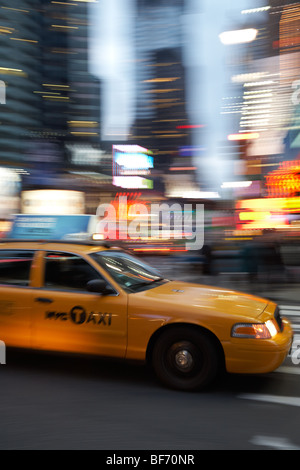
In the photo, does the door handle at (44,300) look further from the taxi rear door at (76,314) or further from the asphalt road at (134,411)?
the asphalt road at (134,411)

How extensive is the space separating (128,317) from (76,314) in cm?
57

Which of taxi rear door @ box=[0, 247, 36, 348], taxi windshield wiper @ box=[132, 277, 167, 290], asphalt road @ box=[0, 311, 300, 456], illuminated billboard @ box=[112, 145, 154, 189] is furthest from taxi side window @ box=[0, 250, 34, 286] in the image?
illuminated billboard @ box=[112, 145, 154, 189]

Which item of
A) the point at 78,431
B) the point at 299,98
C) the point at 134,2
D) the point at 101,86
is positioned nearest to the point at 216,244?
the point at 78,431

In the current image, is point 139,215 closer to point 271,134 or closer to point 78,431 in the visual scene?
point 78,431

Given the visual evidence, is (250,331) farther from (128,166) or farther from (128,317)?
(128,166)

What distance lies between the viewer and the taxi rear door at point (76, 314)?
459cm

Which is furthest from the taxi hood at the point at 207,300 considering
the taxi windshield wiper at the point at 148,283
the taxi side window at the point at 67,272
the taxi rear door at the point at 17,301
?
the taxi rear door at the point at 17,301

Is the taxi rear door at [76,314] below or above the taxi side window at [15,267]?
below

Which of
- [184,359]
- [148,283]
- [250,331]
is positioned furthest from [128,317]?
[250,331]

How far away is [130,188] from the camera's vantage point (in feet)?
230

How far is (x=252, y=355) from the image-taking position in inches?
167

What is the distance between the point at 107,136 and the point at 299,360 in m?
135

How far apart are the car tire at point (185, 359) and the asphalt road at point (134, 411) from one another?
12cm

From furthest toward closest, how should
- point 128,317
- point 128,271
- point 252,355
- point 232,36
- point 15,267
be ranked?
point 232,36 → point 128,271 → point 15,267 → point 128,317 → point 252,355
